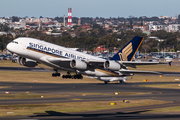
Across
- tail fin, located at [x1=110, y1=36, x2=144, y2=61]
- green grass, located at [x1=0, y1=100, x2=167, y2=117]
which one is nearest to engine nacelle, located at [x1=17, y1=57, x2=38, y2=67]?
green grass, located at [x1=0, y1=100, x2=167, y2=117]

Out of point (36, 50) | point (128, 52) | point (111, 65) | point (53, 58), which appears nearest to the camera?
point (53, 58)

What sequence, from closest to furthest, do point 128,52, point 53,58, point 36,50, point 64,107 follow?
point 64,107 < point 53,58 < point 36,50 < point 128,52

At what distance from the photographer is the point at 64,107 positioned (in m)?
45.2

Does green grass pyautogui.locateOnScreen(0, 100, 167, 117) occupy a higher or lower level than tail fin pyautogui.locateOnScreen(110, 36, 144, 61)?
lower

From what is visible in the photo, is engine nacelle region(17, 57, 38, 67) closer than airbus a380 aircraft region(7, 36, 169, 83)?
No

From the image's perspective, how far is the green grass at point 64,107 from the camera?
4159cm

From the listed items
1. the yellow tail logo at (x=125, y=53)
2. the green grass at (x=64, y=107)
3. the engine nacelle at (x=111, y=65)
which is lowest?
the green grass at (x=64, y=107)

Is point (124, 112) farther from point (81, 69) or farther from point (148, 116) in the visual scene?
point (81, 69)

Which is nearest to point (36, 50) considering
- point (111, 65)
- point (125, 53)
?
point (111, 65)

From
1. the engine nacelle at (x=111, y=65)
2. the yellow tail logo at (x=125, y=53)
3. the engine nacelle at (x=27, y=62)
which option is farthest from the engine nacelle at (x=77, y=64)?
the yellow tail logo at (x=125, y=53)

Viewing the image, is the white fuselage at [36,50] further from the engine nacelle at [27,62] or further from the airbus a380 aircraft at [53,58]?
the engine nacelle at [27,62]

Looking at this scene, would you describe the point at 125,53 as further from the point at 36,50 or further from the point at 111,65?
the point at 36,50

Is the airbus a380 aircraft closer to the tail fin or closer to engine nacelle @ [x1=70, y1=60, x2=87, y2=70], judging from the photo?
engine nacelle @ [x1=70, y1=60, x2=87, y2=70]

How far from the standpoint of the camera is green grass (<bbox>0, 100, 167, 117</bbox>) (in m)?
41.6
